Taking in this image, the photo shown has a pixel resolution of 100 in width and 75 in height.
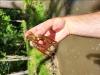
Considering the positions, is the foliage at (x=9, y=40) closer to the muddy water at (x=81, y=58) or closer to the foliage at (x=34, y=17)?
the foliage at (x=34, y=17)

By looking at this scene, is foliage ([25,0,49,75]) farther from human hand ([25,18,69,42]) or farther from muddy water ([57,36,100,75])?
human hand ([25,18,69,42])

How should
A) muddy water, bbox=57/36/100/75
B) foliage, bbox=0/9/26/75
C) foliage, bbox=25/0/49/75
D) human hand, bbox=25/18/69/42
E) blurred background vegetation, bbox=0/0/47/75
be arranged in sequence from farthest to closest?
foliage, bbox=0/9/26/75 < blurred background vegetation, bbox=0/0/47/75 < foliage, bbox=25/0/49/75 < muddy water, bbox=57/36/100/75 < human hand, bbox=25/18/69/42

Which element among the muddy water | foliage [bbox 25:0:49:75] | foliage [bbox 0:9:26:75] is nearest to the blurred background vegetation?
foliage [bbox 0:9:26:75]

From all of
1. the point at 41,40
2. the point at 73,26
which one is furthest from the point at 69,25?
the point at 41,40

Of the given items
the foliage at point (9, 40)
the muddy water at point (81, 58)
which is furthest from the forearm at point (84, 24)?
the foliage at point (9, 40)

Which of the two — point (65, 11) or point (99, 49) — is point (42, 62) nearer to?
point (65, 11)

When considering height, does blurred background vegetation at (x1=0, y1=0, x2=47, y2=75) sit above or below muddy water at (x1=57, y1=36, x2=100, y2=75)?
below

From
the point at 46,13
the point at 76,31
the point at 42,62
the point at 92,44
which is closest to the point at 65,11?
the point at 46,13
